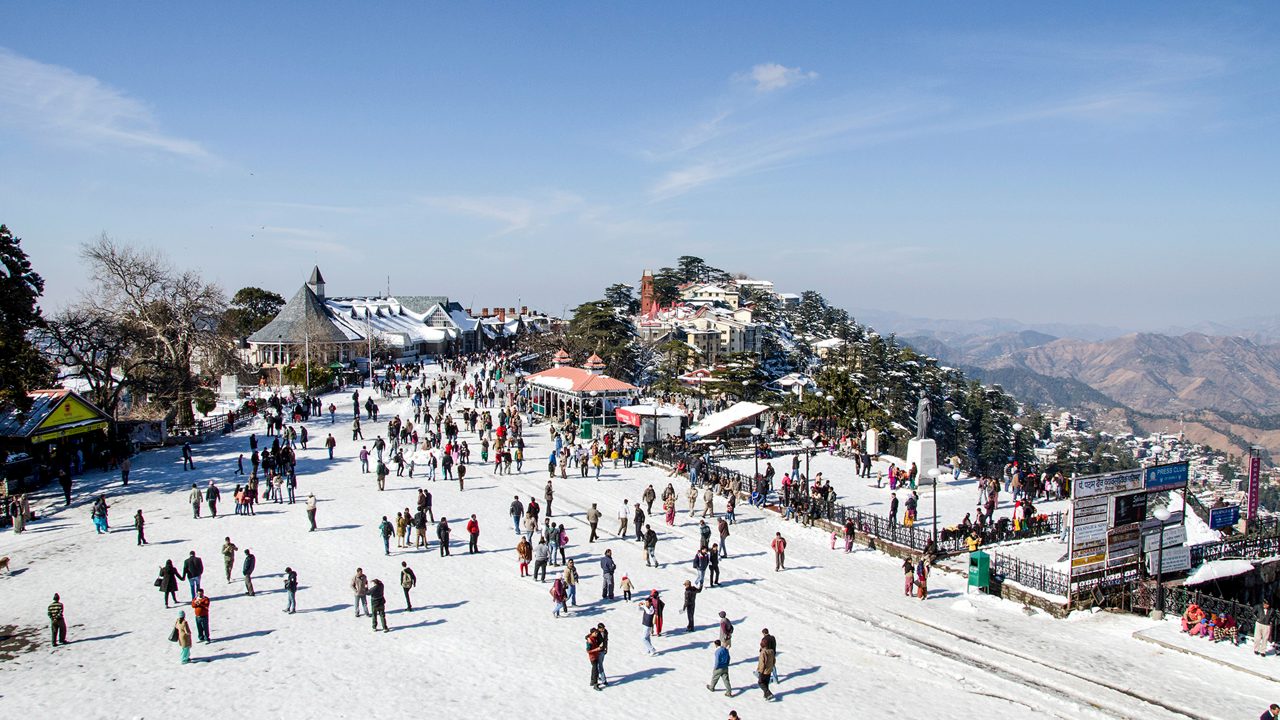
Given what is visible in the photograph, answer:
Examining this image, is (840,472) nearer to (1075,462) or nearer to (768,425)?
(768,425)

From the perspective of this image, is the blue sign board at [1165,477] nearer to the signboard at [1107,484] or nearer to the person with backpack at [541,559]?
the signboard at [1107,484]

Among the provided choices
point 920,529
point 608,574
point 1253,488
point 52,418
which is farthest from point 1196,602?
point 52,418

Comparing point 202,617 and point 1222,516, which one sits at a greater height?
point 202,617

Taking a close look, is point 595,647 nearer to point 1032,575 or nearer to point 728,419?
point 1032,575

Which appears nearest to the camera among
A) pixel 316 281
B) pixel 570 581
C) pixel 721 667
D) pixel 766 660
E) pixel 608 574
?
pixel 766 660

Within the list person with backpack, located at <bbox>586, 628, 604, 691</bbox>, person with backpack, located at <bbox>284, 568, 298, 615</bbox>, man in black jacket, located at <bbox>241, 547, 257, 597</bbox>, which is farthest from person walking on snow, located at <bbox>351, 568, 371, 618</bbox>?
person with backpack, located at <bbox>586, 628, 604, 691</bbox>

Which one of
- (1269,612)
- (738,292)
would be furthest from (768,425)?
(738,292)
